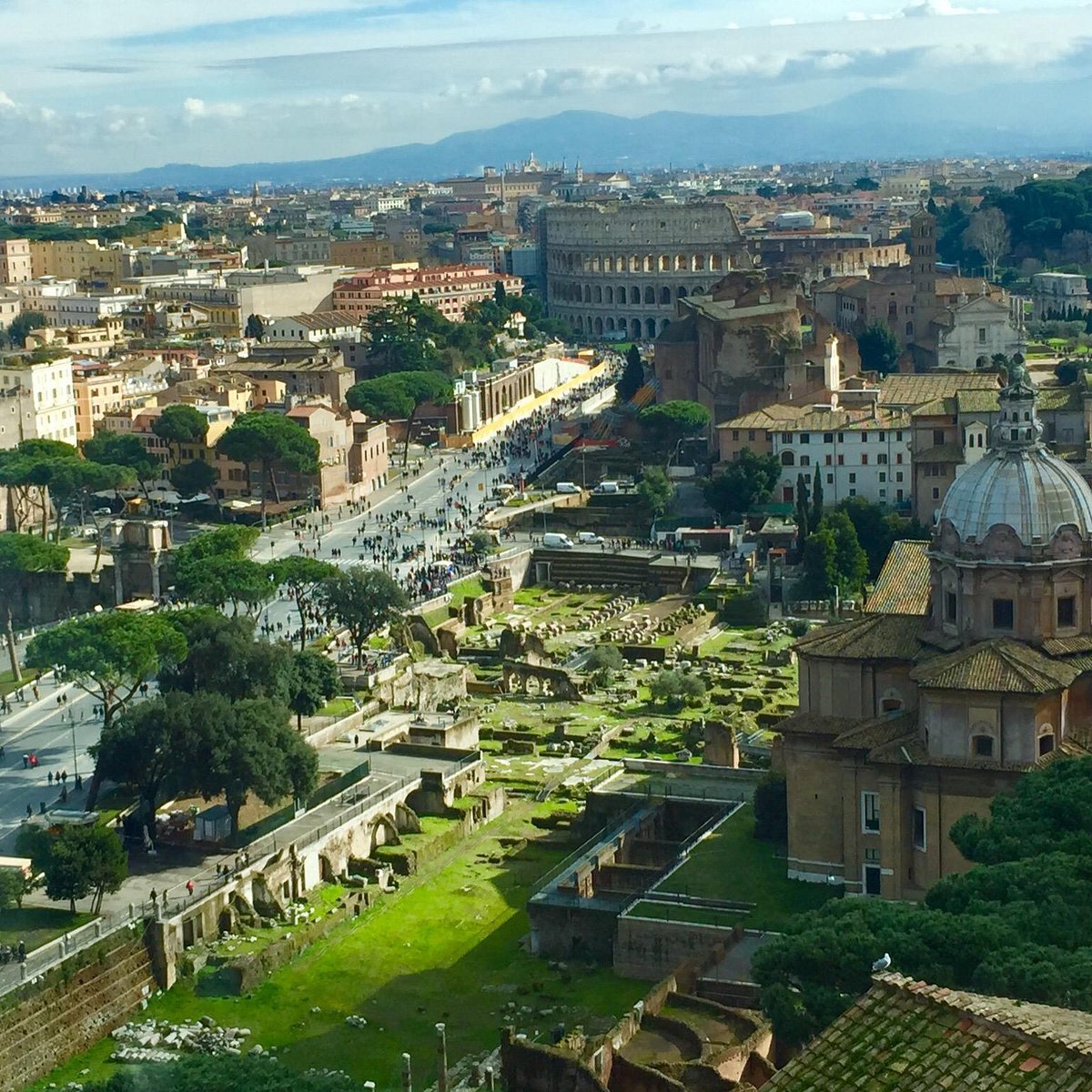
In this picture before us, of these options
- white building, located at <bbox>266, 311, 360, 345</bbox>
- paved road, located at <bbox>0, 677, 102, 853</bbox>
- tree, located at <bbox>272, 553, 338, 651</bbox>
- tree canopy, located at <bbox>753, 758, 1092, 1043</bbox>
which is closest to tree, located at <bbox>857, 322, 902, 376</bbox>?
white building, located at <bbox>266, 311, 360, 345</bbox>

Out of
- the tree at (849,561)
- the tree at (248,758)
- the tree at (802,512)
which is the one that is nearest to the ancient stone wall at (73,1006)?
the tree at (248,758)

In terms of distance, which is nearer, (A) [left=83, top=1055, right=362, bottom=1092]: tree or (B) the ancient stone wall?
(A) [left=83, top=1055, right=362, bottom=1092]: tree

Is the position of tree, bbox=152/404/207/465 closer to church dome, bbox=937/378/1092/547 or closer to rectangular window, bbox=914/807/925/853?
church dome, bbox=937/378/1092/547

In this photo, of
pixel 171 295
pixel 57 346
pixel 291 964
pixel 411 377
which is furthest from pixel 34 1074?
pixel 171 295

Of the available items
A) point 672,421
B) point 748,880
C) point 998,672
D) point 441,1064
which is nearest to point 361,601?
point 748,880

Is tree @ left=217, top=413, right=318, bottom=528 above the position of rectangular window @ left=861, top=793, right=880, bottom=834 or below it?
above

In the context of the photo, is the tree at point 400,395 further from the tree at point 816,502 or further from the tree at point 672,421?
the tree at point 816,502

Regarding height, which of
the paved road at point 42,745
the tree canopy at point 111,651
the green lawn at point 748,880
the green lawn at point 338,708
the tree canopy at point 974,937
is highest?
the tree canopy at point 974,937
